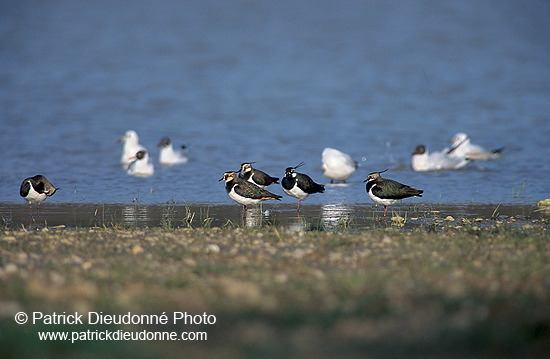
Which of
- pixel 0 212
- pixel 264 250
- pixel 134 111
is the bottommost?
pixel 264 250

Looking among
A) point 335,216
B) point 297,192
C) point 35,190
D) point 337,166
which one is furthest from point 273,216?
point 337,166

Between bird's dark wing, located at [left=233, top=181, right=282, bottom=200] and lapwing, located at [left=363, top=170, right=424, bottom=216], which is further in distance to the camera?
bird's dark wing, located at [left=233, top=181, right=282, bottom=200]

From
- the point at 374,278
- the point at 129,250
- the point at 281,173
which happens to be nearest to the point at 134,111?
the point at 281,173

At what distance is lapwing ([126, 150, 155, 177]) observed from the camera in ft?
66.7

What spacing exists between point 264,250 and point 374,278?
2225mm

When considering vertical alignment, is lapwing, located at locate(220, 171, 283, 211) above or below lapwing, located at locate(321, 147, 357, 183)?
below

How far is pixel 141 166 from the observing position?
20.8 metres

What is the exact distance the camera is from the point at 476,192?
55.1 feet

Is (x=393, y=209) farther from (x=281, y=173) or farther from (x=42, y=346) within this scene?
(x=42, y=346)

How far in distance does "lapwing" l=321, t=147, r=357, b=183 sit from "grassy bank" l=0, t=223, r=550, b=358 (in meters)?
8.64

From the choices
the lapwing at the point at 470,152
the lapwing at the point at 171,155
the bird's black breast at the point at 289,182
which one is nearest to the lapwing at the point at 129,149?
the lapwing at the point at 171,155

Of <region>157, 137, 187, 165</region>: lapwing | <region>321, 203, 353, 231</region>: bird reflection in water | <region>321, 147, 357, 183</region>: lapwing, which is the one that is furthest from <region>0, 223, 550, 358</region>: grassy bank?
<region>157, 137, 187, 165</region>: lapwing

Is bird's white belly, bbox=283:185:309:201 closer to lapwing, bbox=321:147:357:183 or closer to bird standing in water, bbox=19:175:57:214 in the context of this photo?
lapwing, bbox=321:147:357:183

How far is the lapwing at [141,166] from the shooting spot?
20344 mm
